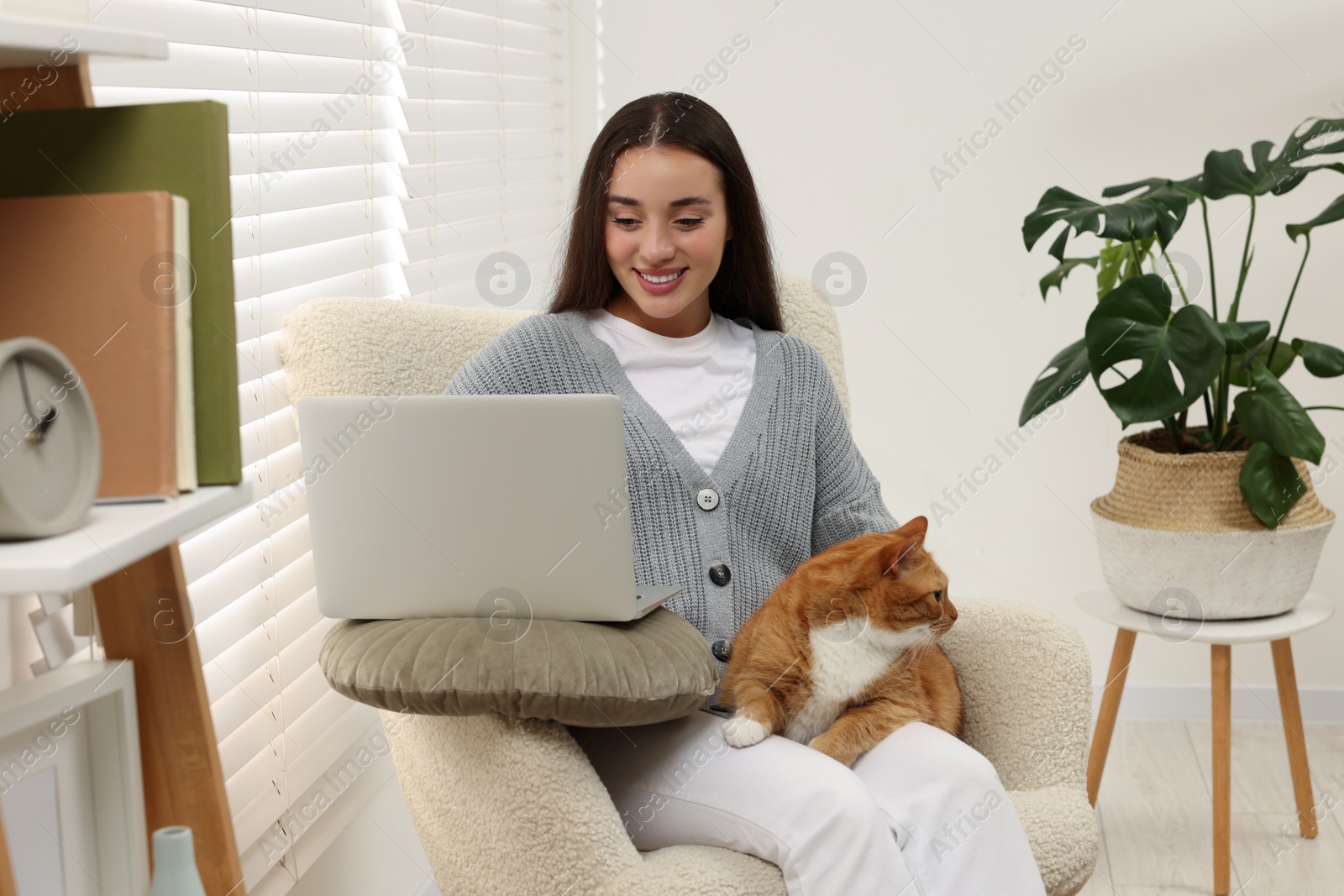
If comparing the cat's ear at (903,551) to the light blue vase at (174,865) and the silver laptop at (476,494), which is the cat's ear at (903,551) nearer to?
the silver laptop at (476,494)

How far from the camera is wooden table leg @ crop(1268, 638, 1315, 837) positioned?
2.12 m

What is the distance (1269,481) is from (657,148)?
1.20 m

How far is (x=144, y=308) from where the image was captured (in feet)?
2.19

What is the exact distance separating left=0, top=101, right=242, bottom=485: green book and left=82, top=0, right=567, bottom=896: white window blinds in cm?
40

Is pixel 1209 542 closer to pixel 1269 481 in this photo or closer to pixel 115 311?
pixel 1269 481

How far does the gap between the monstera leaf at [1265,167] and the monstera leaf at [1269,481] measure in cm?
43

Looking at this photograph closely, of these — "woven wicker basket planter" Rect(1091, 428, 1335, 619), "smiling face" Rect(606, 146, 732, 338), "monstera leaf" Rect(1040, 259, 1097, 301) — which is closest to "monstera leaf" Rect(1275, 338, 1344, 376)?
"woven wicker basket planter" Rect(1091, 428, 1335, 619)

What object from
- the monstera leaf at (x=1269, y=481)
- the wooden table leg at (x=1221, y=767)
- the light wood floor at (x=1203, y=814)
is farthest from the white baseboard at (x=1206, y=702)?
A: the monstera leaf at (x=1269, y=481)

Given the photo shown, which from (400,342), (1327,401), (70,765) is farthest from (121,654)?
(1327,401)

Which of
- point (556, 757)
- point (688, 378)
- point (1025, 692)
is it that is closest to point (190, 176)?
point (556, 757)

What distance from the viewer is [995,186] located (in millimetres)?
2527

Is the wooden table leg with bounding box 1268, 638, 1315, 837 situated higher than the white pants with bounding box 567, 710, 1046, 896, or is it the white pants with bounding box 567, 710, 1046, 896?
the white pants with bounding box 567, 710, 1046, 896

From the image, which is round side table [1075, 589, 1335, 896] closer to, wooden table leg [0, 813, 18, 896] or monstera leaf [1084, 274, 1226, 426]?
monstera leaf [1084, 274, 1226, 426]

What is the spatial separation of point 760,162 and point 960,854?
180 centimetres
